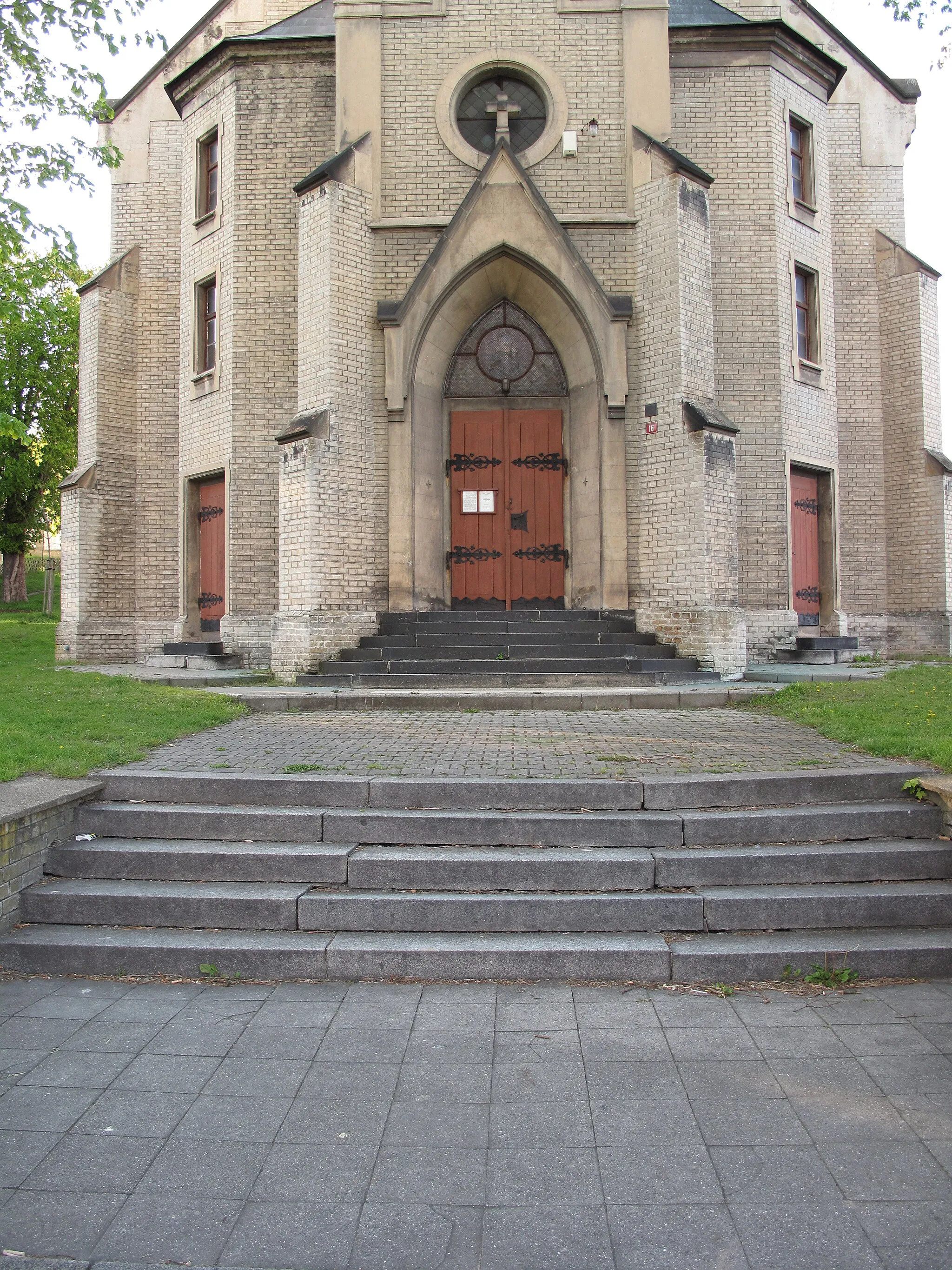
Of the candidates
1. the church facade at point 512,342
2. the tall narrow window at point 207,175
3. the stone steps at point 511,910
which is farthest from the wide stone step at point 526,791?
the tall narrow window at point 207,175

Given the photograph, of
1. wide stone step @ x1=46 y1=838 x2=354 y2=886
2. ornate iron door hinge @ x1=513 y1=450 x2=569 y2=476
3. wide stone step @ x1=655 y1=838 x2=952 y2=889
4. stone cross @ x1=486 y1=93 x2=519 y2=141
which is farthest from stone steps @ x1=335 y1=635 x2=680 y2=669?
stone cross @ x1=486 y1=93 x2=519 y2=141

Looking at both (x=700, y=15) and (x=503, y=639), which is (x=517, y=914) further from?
(x=700, y=15)

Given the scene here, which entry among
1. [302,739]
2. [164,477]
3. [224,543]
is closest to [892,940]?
[302,739]

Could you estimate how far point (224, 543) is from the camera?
51.3 ft

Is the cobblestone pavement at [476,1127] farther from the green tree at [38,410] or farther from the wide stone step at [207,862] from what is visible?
the green tree at [38,410]

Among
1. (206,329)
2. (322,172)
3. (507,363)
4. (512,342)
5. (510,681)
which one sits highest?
(322,172)

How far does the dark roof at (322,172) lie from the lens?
12.9 metres

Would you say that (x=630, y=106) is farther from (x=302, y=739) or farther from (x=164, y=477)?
(x=302, y=739)

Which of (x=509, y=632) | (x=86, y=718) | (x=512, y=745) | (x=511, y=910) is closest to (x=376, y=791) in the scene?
(x=511, y=910)

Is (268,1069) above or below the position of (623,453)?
below

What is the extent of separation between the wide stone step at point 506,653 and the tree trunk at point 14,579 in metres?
25.1

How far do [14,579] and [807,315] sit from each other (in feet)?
92.5

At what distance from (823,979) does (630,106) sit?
13.7 m

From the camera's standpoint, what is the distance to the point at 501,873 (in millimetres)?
4590
